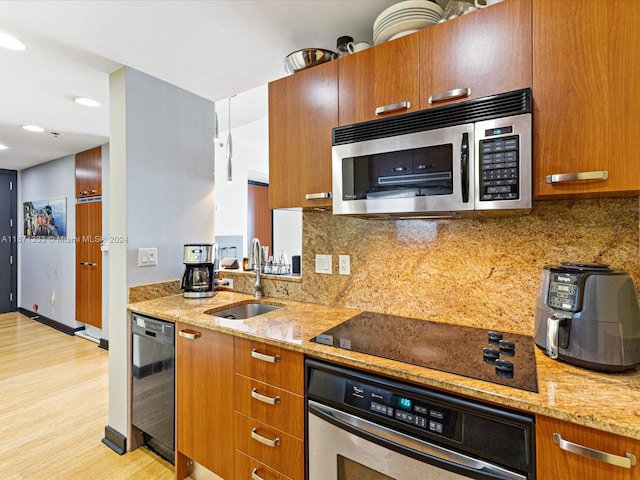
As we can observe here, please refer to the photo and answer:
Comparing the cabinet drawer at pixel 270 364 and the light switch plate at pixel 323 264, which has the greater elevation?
the light switch plate at pixel 323 264

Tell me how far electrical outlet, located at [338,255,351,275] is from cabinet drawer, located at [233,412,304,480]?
2.79ft

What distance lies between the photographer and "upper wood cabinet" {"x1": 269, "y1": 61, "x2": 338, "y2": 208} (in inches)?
62.5

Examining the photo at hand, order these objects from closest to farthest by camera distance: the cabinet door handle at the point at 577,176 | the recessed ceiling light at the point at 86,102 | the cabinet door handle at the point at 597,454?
1. the cabinet door handle at the point at 597,454
2. the cabinet door handle at the point at 577,176
3. the recessed ceiling light at the point at 86,102

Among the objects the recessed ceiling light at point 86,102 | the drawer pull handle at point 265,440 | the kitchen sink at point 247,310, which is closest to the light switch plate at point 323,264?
the kitchen sink at point 247,310

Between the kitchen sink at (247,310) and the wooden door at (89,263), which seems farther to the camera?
the wooden door at (89,263)

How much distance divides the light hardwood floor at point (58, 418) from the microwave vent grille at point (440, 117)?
209 cm

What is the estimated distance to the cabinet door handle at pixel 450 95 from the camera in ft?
4.04

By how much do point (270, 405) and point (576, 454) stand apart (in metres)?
1.02

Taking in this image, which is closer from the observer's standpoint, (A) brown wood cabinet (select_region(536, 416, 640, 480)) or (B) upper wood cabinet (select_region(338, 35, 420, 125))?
(A) brown wood cabinet (select_region(536, 416, 640, 480))

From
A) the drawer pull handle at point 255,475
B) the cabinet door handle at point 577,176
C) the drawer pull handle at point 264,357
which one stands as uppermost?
the cabinet door handle at point 577,176

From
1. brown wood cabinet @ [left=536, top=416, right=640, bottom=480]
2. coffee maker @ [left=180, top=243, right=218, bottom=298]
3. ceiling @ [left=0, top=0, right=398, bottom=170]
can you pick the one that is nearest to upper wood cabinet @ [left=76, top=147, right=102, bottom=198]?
ceiling @ [left=0, top=0, right=398, bottom=170]

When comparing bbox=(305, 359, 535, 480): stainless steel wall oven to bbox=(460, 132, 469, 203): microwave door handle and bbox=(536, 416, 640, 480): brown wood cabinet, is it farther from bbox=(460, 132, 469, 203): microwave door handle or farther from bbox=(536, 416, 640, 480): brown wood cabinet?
bbox=(460, 132, 469, 203): microwave door handle

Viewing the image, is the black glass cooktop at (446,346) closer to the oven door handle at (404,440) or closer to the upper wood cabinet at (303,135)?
the oven door handle at (404,440)

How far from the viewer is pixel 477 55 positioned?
1.22 metres
